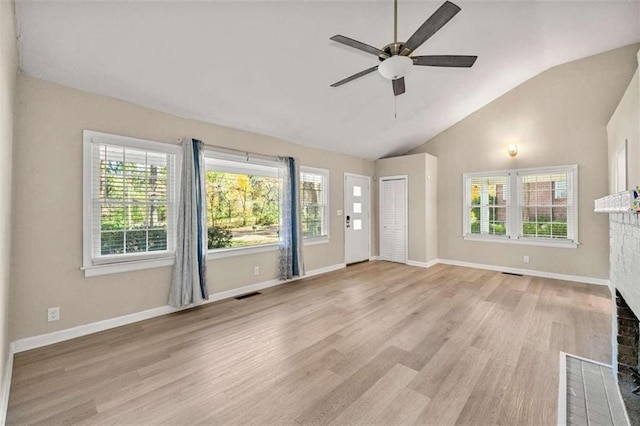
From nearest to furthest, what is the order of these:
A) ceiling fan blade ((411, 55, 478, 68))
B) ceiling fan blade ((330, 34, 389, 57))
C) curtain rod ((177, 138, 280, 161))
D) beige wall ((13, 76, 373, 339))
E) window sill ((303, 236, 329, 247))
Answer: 1. ceiling fan blade ((330, 34, 389, 57))
2. ceiling fan blade ((411, 55, 478, 68))
3. beige wall ((13, 76, 373, 339))
4. curtain rod ((177, 138, 280, 161))
5. window sill ((303, 236, 329, 247))

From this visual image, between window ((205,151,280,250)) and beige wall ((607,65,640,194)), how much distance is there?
14.7ft

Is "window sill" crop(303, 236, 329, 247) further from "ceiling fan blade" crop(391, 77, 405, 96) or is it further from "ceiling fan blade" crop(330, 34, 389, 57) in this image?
"ceiling fan blade" crop(330, 34, 389, 57)

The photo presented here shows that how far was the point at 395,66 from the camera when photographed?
90.0 inches

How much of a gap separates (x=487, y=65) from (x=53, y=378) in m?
6.34

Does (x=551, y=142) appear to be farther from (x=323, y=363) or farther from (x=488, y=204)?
(x=323, y=363)

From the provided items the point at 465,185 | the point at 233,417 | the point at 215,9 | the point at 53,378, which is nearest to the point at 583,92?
the point at 465,185

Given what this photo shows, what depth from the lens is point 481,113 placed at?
580 cm

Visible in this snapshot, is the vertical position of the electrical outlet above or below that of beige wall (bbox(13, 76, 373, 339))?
below

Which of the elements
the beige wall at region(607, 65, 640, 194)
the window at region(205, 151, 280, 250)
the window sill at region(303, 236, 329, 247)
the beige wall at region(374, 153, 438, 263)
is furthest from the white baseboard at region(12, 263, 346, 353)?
the beige wall at region(607, 65, 640, 194)

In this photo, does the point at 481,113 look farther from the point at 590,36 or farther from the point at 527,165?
the point at 590,36

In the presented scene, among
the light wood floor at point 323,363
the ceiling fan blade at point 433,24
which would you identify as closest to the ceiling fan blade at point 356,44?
the ceiling fan blade at point 433,24

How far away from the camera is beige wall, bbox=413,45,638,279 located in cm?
461

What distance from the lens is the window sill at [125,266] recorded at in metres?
2.95

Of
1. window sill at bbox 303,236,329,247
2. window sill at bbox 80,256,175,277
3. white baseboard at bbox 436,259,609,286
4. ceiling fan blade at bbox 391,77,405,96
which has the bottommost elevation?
white baseboard at bbox 436,259,609,286
